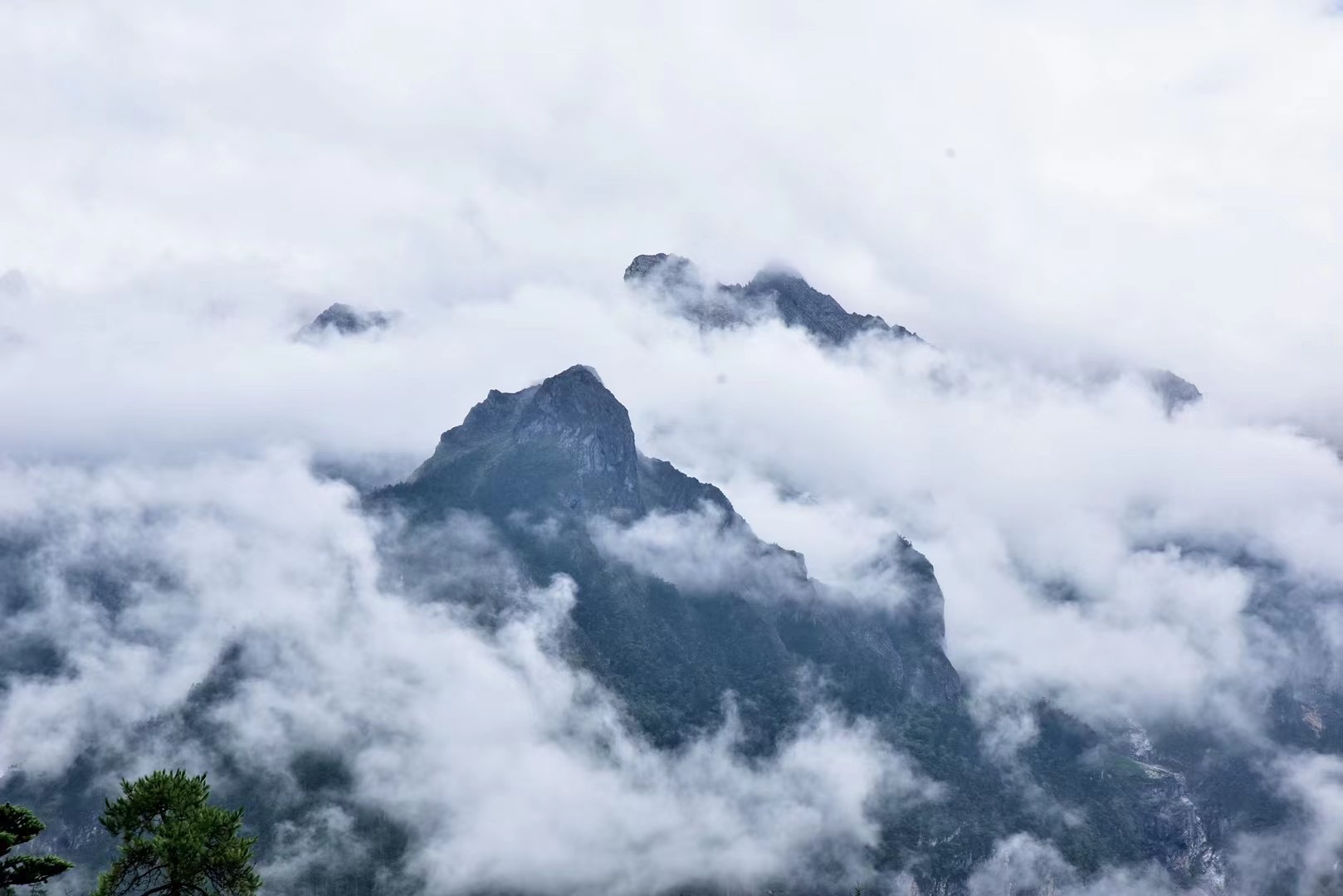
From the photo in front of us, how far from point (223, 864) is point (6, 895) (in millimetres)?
35683

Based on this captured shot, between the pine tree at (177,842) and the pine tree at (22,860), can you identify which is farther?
the pine tree at (177,842)

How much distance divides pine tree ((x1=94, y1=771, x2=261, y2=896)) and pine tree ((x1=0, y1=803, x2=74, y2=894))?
659cm

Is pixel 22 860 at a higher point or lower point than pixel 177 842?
lower

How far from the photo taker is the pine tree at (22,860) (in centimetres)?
7194

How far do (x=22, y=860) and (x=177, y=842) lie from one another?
32.6 ft

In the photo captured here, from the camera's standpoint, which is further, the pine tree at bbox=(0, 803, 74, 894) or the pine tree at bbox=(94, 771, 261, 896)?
the pine tree at bbox=(94, 771, 261, 896)

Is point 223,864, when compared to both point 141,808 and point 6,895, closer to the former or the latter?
point 141,808

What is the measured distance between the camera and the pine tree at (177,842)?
80.6 metres

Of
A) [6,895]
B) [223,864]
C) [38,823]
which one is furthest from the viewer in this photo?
[6,895]

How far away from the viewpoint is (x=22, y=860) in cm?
7369

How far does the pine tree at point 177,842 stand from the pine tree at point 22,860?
6585mm

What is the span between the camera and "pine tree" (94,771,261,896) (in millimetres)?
80625

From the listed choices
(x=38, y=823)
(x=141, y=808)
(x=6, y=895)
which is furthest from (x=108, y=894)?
(x=6, y=895)

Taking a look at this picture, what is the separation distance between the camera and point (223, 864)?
3226 inches
